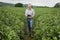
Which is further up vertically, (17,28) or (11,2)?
(17,28)

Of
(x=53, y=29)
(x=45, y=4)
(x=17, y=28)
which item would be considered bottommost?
(x=45, y=4)

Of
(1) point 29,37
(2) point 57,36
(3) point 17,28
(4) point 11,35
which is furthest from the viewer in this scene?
(1) point 29,37

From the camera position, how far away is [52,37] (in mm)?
9711

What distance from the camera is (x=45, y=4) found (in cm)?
4366

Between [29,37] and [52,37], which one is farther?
[29,37]

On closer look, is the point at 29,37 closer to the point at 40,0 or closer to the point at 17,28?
the point at 17,28

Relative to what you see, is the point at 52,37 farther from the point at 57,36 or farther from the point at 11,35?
the point at 11,35

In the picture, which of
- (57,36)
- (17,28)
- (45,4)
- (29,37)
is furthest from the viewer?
(45,4)

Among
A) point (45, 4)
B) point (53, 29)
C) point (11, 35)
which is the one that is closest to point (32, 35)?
point (11, 35)

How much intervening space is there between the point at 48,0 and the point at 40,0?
134 cm

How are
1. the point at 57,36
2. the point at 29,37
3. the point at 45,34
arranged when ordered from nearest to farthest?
1. the point at 57,36
2. the point at 45,34
3. the point at 29,37

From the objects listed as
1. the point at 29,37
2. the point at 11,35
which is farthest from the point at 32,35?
the point at 11,35

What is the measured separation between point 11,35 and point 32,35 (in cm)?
449

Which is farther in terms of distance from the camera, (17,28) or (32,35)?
(32,35)
